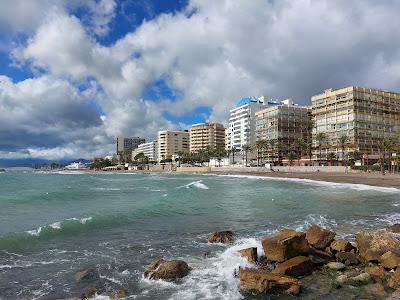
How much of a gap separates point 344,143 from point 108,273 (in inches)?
5158

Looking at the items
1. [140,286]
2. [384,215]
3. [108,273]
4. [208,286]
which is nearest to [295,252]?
[208,286]

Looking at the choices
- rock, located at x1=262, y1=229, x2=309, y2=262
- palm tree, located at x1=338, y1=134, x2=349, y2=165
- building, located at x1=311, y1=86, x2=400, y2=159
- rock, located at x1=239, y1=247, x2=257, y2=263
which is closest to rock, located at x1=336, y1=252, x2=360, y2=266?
rock, located at x1=262, y1=229, x2=309, y2=262

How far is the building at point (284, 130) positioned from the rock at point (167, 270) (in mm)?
150286

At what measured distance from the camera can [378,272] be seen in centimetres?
1437

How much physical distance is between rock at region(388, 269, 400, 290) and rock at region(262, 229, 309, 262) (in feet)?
11.0

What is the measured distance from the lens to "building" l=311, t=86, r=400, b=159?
137625mm

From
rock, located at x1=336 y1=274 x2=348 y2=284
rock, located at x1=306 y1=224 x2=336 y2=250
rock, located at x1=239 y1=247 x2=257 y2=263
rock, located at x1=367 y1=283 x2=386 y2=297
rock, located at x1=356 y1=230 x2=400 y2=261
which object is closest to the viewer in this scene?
rock, located at x1=367 y1=283 x2=386 y2=297

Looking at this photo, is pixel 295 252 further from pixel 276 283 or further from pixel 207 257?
pixel 207 257

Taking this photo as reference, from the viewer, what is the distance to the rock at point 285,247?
15.4 m

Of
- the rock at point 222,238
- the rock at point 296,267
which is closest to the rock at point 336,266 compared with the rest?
the rock at point 296,267

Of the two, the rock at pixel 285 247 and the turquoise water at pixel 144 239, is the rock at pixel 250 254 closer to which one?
the turquoise water at pixel 144 239

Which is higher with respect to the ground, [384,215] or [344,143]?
[344,143]

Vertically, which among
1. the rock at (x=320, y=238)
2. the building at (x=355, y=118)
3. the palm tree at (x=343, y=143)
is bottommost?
the rock at (x=320, y=238)

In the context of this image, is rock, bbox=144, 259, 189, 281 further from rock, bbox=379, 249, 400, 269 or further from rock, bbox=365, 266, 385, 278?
rock, bbox=379, 249, 400, 269
